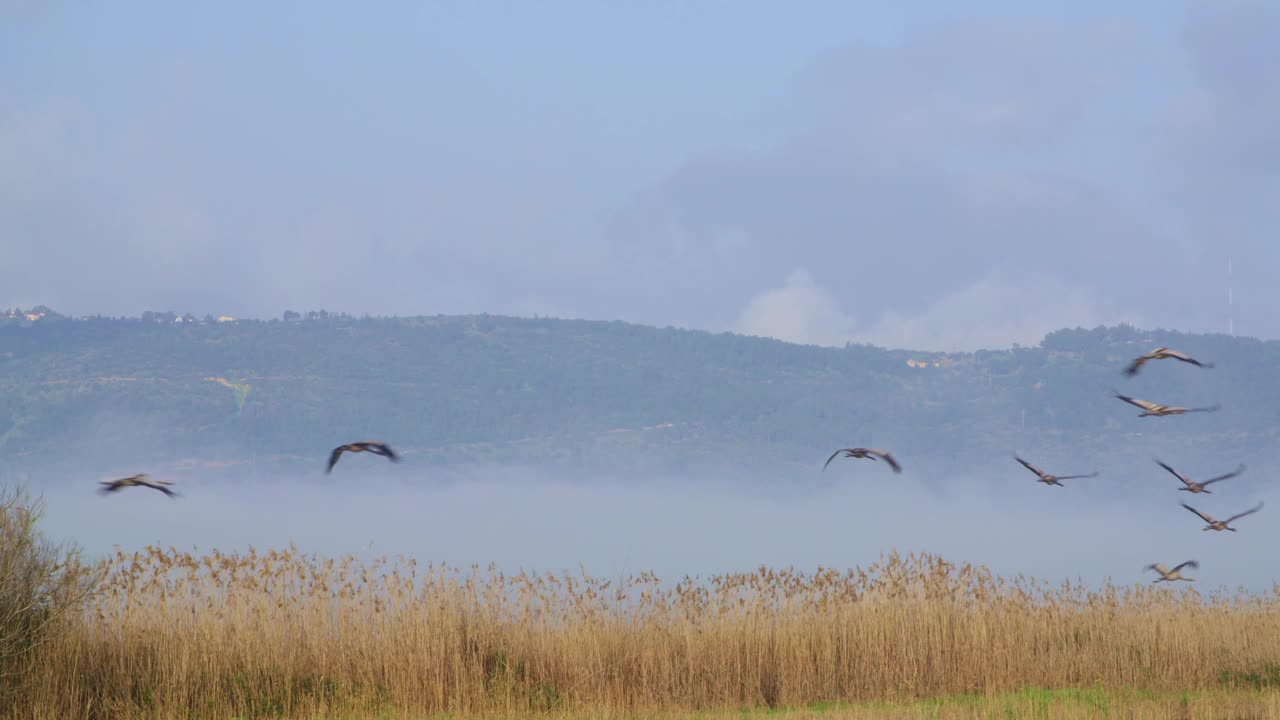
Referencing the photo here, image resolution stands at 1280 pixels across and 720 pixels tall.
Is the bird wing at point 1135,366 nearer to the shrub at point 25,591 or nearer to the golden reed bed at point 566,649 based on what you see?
the golden reed bed at point 566,649

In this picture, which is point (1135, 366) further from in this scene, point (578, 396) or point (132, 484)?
point (578, 396)

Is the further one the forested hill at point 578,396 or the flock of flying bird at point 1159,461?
the forested hill at point 578,396

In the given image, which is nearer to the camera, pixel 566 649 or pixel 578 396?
pixel 566 649

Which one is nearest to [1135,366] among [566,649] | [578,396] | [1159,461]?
[1159,461]

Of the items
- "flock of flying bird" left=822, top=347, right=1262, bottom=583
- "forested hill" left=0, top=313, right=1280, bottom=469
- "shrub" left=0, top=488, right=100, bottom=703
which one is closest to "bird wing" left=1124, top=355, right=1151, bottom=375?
"flock of flying bird" left=822, top=347, right=1262, bottom=583

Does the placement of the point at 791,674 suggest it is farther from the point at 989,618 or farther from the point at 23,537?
the point at 23,537

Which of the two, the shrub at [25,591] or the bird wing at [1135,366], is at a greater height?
the bird wing at [1135,366]

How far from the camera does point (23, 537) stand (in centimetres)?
1196

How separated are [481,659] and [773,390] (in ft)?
285

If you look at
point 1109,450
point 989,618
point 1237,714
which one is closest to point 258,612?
point 989,618

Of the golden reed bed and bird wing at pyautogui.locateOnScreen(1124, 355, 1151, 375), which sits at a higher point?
bird wing at pyautogui.locateOnScreen(1124, 355, 1151, 375)

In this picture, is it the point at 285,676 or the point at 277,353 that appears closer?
the point at 285,676

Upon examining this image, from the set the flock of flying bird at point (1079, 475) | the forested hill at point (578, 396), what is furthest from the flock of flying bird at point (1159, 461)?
the forested hill at point (578, 396)

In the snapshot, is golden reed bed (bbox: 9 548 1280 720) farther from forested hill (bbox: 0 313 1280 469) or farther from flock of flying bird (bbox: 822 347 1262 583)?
forested hill (bbox: 0 313 1280 469)
